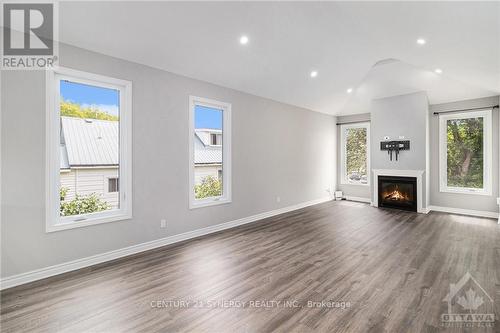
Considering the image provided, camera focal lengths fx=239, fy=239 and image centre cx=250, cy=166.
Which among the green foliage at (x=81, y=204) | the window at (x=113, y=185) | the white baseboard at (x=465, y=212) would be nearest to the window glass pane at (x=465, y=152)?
the white baseboard at (x=465, y=212)

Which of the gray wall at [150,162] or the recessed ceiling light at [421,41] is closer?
the gray wall at [150,162]

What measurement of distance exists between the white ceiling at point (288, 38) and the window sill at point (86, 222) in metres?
2.30

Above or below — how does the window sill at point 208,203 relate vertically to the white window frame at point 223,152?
below

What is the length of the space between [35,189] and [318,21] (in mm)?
4479

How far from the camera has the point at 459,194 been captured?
6062 millimetres

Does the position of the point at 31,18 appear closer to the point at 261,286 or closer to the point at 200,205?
the point at 200,205

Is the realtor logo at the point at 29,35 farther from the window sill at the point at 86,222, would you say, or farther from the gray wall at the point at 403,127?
the gray wall at the point at 403,127

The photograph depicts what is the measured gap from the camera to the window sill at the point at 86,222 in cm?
296

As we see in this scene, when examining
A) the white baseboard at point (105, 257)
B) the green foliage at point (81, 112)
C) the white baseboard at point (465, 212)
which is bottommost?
the white baseboard at point (105, 257)

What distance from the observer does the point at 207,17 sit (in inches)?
125

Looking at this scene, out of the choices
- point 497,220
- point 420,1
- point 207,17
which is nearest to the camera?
point 420,1

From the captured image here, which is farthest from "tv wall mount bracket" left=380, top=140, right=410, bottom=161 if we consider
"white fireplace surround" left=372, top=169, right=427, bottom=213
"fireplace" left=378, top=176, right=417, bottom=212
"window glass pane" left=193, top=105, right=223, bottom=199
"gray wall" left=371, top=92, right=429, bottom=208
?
"window glass pane" left=193, top=105, right=223, bottom=199

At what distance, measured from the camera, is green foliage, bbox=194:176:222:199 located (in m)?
4.60

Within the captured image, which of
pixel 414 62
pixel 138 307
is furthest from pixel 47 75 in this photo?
pixel 414 62
